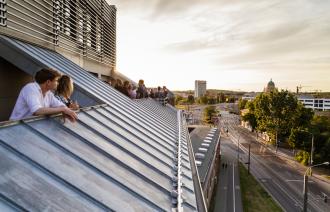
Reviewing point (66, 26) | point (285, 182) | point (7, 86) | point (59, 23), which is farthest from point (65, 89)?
point (285, 182)

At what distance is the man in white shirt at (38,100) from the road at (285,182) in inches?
1075

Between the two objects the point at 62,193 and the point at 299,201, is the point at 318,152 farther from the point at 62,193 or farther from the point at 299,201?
the point at 62,193

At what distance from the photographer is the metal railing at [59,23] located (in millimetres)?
9438

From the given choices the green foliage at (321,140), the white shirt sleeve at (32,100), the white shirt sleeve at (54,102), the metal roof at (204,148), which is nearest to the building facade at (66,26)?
the white shirt sleeve at (54,102)

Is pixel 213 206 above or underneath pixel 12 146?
underneath

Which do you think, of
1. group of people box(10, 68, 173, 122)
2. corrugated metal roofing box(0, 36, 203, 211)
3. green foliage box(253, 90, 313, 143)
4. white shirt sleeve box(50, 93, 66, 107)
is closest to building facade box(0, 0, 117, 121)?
white shirt sleeve box(50, 93, 66, 107)

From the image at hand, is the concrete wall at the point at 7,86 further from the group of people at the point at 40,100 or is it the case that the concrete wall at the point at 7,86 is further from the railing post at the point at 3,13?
the group of people at the point at 40,100

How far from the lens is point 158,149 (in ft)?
21.3

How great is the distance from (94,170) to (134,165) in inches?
40.2

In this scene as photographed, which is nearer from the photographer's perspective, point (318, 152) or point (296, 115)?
point (318, 152)

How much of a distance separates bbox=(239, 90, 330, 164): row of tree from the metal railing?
104ft

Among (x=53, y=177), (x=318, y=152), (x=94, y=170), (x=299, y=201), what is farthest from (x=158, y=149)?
(x=318, y=152)

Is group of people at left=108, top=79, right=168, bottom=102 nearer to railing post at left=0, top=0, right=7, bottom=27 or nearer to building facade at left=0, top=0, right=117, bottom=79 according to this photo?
building facade at left=0, top=0, right=117, bottom=79

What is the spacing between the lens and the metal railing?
944 centimetres
